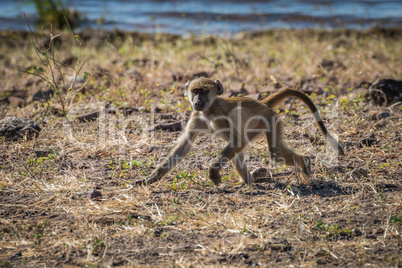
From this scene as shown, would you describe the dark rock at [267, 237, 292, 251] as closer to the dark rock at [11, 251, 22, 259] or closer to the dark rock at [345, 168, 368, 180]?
the dark rock at [345, 168, 368, 180]

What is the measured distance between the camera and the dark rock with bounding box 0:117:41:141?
5.47 m

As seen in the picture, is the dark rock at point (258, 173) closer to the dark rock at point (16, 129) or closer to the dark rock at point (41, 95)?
the dark rock at point (16, 129)

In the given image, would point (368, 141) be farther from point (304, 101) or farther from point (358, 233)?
point (358, 233)

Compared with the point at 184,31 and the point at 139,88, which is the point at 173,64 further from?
the point at 184,31

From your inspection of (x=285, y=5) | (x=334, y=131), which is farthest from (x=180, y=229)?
(x=285, y=5)

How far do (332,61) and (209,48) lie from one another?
10.8 feet

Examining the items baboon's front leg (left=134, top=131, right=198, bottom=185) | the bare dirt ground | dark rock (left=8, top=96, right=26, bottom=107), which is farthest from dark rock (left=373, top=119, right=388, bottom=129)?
dark rock (left=8, top=96, right=26, bottom=107)

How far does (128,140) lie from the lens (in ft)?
18.4

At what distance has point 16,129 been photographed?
18.0ft

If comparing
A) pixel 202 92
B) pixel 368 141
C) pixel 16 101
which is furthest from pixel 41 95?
pixel 368 141

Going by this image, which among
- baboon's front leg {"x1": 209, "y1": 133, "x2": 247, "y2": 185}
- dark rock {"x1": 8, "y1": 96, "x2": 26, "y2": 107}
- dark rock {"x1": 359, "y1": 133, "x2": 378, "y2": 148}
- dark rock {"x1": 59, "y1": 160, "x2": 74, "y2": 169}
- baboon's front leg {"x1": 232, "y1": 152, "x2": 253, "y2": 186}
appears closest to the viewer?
baboon's front leg {"x1": 209, "y1": 133, "x2": 247, "y2": 185}

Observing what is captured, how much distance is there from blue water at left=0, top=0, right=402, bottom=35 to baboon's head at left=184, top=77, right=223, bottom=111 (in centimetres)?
798

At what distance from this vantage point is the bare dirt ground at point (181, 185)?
3.28 metres

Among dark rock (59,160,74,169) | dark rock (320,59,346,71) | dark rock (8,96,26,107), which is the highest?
dark rock (320,59,346,71)
